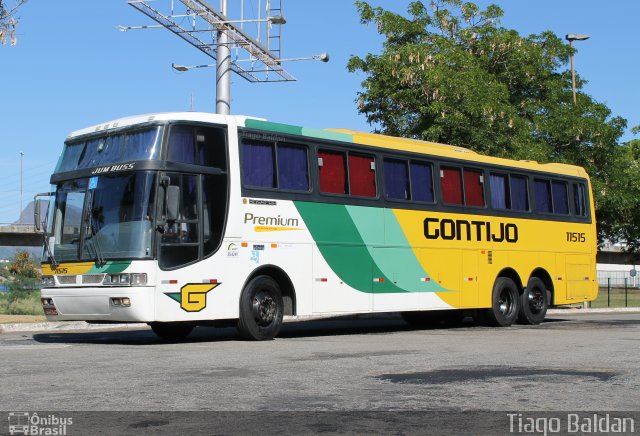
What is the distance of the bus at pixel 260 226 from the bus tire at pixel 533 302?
577 millimetres

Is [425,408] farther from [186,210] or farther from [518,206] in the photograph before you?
[518,206]

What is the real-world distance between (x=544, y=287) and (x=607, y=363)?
11662mm

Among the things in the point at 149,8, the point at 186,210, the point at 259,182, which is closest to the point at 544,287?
the point at 259,182

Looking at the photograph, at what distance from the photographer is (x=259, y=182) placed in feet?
→ 51.6

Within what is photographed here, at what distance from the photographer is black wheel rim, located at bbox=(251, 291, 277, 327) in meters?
15.5

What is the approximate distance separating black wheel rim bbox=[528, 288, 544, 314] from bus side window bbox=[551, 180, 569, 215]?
2093 millimetres

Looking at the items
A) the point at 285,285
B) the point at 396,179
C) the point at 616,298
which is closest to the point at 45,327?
the point at 285,285

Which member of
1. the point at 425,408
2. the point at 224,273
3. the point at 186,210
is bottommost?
the point at 425,408

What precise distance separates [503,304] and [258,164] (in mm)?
8012

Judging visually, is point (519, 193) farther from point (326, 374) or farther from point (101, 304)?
point (326, 374)

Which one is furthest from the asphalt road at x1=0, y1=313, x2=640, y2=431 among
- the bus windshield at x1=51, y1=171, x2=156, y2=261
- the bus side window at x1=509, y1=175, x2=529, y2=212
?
the bus side window at x1=509, y1=175, x2=529, y2=212

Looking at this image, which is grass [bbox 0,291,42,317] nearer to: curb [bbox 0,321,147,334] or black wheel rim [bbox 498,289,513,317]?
curb [bbox 0,321,147,334]

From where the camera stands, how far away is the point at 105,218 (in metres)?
14.6

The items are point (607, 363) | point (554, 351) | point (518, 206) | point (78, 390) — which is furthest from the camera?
point (518, 206)
